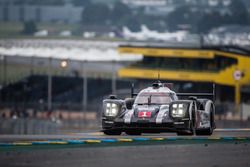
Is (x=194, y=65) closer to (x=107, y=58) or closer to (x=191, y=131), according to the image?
(x=107, y=58)

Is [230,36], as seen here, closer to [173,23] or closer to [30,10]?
[173,23]

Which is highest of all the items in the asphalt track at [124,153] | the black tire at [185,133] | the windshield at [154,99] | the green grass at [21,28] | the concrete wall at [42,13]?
the concrete wall at [42,13]

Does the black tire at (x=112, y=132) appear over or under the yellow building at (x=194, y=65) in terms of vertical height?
under

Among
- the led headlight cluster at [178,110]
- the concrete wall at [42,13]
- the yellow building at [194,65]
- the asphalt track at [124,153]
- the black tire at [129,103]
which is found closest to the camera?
the asphalt track at [124,153]

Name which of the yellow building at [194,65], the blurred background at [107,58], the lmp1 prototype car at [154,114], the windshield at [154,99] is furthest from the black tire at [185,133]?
the yellow building at [194,65]

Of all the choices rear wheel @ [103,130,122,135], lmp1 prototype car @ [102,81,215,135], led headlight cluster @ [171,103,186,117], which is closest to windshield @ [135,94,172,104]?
lmp1 prototype car @ [102,81,215,135]

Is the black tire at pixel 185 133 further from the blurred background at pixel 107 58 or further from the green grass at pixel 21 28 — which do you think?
the green grass at pixel 21 28

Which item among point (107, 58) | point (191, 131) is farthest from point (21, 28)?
point (191, 131)

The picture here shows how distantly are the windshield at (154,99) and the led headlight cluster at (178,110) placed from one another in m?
0.48

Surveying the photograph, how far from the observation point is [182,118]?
25.8 meters

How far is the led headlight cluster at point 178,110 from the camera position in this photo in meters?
25.7

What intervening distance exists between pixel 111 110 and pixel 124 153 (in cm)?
625

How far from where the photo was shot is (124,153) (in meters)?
20.1

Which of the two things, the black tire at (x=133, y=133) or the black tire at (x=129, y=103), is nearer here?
the black tire at (x=133, y=133)
